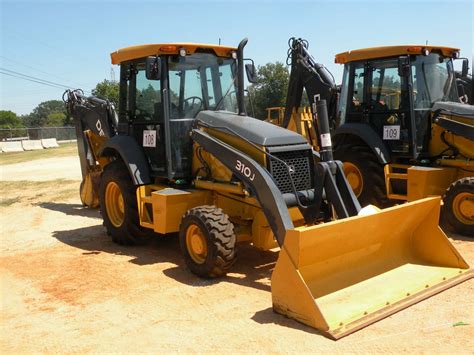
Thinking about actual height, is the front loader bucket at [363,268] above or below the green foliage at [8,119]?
below

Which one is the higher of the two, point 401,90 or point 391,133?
point 401,90

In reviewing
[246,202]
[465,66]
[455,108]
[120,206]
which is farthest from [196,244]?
[465,66]

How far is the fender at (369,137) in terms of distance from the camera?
27.5ft

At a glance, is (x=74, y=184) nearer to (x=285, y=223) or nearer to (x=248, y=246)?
(x=248, y=246)

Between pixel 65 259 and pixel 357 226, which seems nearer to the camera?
pixel 357 226

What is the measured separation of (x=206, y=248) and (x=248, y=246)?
5.36 ft

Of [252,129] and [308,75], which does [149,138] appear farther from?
[308,75]

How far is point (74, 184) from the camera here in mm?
15047

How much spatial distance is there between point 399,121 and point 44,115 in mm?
101831

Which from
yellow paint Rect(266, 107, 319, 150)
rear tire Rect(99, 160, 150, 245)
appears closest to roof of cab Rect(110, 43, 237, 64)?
rear tire Rect(99, 160, 150, 245)

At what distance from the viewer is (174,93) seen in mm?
6797

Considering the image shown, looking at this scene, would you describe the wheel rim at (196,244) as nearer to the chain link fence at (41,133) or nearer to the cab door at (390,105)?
the cab door at (390,105)

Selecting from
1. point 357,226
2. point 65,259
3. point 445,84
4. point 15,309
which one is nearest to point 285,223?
point 357,226

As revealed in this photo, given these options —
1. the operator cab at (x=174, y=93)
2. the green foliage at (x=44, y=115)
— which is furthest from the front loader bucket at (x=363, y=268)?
the green foliage at (x=44, y=115)
